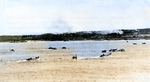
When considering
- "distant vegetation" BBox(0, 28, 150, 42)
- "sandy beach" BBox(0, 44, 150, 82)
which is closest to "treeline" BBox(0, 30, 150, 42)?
"distant vegetation" BBox(0, 28, 150, 42)

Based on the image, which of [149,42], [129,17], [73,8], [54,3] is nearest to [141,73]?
[149,42]

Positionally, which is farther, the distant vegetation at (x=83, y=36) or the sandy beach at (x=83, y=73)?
the distant vegetation at (x=83, y=36)

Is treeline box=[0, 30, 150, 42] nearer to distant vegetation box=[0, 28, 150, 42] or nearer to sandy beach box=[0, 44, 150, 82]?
distant vegetation box=[0, 28, 150, 42]

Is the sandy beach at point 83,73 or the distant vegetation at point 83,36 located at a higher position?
the distant vegetation at point 83,36

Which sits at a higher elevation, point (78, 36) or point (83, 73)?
point (78, 36)

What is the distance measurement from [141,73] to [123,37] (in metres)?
0.45

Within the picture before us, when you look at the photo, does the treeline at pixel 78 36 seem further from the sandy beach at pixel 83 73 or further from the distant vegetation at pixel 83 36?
the sandy beach at pixel 83 73

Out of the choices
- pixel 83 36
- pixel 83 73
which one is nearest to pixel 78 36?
pixel 83 36

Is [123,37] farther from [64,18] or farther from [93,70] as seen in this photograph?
[64,18]

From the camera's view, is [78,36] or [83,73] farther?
[78,36]

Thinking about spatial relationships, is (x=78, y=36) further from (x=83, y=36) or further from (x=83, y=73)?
(x=83, y=73)

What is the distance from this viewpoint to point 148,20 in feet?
8.38

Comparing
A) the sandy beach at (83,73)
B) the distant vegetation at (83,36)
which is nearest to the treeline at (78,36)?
the distant vegetation at (83,36)

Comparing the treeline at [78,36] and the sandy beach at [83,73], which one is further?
the treeline at [78,36]
